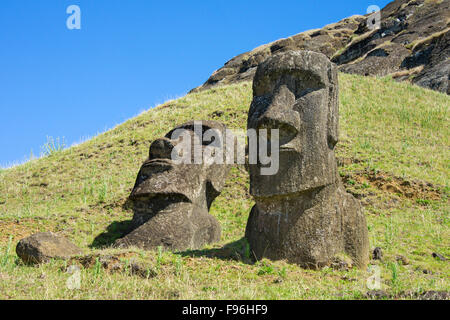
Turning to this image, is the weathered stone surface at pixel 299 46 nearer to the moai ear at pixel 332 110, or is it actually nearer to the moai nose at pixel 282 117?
the moai ear at pixel 332 110

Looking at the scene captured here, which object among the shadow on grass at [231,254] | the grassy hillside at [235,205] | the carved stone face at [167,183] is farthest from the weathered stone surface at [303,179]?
the carved stone face at [167,183]

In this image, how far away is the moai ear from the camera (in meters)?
6.83

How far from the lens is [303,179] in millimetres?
6434

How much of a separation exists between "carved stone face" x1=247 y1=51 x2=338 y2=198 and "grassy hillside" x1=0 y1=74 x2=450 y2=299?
1.20 metres

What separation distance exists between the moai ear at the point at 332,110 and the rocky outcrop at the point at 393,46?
21.3m

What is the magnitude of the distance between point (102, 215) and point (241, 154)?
426cm

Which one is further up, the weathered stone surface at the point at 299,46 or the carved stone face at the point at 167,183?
the weathered stone surface at the point at 299,46

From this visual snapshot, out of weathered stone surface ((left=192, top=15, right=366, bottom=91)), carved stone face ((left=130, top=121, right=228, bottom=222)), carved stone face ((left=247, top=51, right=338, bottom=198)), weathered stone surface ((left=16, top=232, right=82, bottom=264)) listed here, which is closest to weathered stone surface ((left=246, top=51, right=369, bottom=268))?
carved stone face ((left=247, top=51, right=338, bottom=198))

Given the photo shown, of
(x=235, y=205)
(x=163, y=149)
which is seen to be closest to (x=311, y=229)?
(x=163, y=149)

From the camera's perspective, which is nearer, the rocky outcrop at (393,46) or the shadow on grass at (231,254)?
the shadow on grass at (231,254)

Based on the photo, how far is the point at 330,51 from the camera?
163 ft

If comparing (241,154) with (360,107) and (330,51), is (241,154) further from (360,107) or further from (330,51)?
(330,51)

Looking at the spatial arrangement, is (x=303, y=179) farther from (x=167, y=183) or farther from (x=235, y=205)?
(x=235, y=205)

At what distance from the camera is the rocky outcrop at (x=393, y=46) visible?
99.0ft
